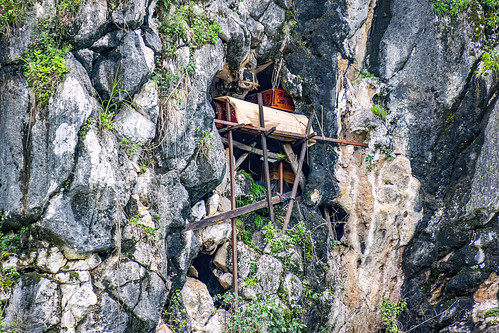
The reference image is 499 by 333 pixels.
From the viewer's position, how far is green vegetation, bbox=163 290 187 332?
9.69 metres

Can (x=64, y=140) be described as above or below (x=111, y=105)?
below

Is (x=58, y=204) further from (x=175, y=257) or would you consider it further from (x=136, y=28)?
(x=136, y=28)

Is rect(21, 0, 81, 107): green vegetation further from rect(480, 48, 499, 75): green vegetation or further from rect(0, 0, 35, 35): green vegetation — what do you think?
rect(480, 48, 499, 75): green vegetation

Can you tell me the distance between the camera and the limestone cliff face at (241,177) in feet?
27.0

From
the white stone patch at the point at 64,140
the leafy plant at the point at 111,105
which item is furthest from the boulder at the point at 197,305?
the white stone patch at the point at 64,140

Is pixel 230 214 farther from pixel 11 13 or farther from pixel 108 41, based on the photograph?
pixel 11 13

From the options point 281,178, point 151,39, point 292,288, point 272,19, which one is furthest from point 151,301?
point 272,19

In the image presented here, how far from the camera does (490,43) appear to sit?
13.1m

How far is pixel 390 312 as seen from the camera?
12445 millimetres

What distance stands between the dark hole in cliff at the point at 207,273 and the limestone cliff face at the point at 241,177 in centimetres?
4

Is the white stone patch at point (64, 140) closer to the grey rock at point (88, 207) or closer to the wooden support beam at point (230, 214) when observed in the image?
the grey rock at point (88, 207)

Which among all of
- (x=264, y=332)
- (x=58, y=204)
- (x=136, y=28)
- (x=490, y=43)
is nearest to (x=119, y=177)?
(x=58, y=204)

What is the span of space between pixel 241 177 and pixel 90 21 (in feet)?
15.7

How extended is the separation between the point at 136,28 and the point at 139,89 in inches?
40.7
